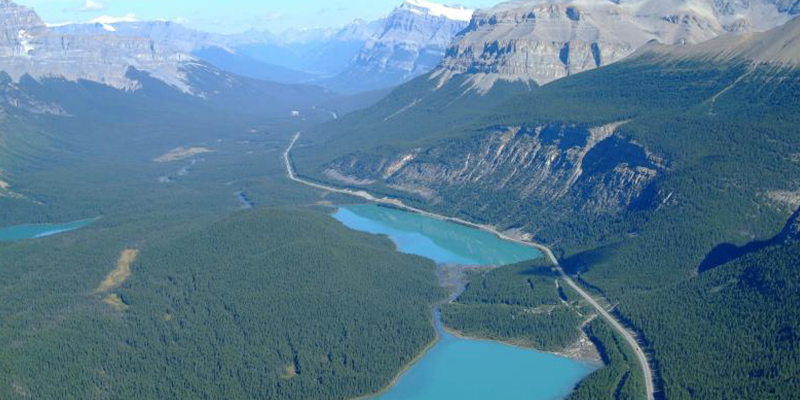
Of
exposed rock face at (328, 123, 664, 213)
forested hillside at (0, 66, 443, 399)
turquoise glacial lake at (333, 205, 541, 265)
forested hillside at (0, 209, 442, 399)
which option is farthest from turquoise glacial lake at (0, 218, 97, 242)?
exposed rock face at (328, 123, 664, 213)

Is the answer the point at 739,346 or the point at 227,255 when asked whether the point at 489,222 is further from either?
the point at 739,346

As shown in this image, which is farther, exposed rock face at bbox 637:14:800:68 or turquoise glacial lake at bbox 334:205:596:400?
exposed rock face at bbox 637:14:800:68

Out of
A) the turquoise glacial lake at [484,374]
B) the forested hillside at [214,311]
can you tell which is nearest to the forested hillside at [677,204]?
the turquoise glacial lake at [484,374]

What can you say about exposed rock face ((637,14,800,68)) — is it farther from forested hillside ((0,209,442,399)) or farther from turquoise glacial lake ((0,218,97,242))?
turquoise glacial lake ((0,218,97,242))

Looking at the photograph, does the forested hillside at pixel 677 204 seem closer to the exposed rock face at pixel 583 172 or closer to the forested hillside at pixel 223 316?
the exposed rock face at pixel 583 172

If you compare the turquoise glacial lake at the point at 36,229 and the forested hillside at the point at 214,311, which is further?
the turquoise glacial lake at the point at 36,229
